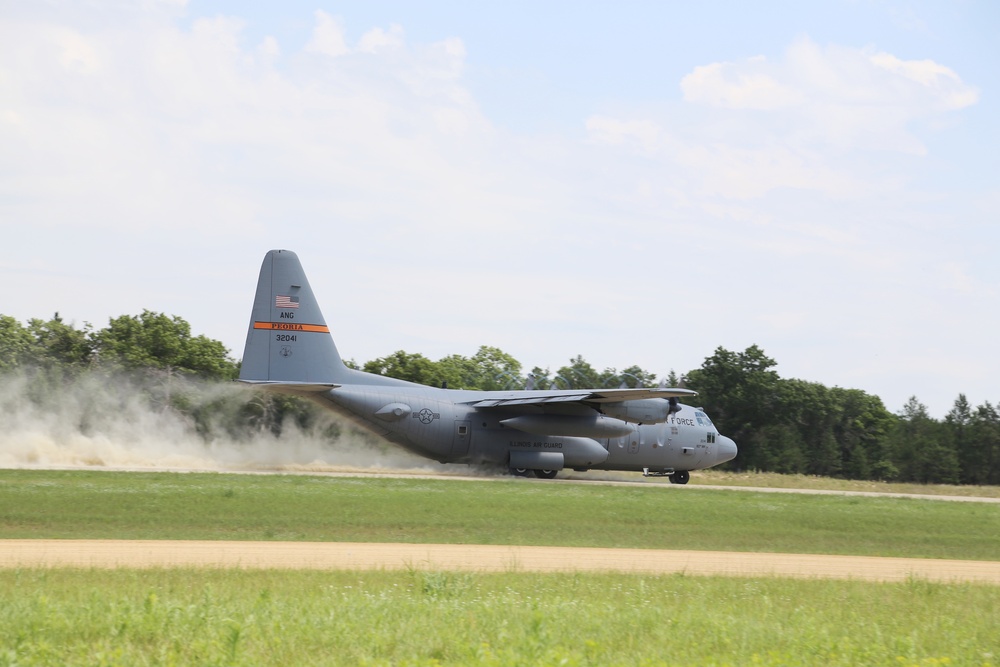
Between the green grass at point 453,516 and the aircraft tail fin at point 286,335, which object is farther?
the aircraft tail fin at point 286,335

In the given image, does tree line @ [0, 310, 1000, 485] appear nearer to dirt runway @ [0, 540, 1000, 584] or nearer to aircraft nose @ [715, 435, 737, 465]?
aircraft nose @ [715, 435, 737, 465]

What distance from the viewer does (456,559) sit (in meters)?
18.4

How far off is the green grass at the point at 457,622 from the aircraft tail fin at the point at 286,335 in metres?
21.5

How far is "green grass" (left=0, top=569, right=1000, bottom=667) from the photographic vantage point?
9.84 meters

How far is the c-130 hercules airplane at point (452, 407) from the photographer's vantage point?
36.5 meters

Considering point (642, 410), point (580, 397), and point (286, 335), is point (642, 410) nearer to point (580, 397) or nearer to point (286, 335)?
point (580, 397)

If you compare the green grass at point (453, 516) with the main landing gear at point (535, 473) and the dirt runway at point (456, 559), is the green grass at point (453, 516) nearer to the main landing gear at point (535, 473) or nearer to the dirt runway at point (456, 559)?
the dirt runway at point (456, 559)

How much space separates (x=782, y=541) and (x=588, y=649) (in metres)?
15.6

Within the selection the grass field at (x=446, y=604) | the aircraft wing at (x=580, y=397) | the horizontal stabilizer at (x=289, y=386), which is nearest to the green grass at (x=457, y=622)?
the grass field at (x=446, y=604)

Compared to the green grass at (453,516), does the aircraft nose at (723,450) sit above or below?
above

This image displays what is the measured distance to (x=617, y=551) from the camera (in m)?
20.9

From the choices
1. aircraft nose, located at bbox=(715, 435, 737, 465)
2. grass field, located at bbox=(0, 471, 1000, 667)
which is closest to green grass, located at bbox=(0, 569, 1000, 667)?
grass field, located at bbox=(0, 471, 1000, 667)

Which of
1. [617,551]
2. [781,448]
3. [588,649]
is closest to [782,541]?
[617,551]

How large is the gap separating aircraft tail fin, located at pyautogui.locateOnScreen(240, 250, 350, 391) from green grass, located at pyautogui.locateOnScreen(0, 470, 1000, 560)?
14.2 feet
